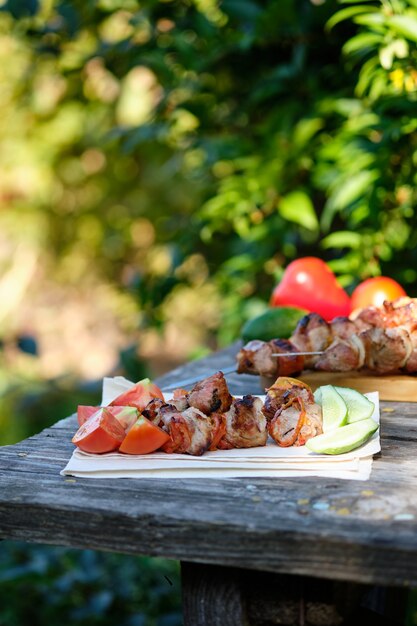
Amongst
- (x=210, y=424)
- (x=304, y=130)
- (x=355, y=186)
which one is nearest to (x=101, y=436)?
(x=210, y=424)

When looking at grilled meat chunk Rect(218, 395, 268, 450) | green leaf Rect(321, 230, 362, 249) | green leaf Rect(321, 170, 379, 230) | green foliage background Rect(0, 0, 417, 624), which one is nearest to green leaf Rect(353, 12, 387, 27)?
green foliage background Rect(0, 0, 417, 624)

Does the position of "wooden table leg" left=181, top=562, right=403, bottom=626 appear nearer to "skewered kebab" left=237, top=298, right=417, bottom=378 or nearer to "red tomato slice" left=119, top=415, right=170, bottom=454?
"red tomato slice" left=119, top=415, right=170, bottom=454

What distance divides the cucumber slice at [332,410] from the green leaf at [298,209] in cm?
116

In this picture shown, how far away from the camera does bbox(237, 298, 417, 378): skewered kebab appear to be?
1717 mm

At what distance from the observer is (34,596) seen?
294 centimetres

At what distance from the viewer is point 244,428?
52.1 inches

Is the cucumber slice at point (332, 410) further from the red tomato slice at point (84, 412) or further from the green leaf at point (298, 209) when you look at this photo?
the green leaf at point (298, 209)

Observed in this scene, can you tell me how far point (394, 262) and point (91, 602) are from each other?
1.46 m

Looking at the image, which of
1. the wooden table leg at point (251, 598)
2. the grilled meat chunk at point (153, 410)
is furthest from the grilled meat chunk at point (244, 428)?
the wooden table leg at point (251, 598)

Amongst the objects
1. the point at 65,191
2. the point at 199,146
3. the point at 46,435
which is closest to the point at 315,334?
the point at 46,435

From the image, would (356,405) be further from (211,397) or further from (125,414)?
(125,414)

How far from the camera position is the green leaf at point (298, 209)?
2512 mm

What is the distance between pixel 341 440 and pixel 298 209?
139 cm

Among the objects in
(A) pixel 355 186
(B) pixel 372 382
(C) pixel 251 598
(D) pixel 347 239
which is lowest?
(C) pixel 251 598
